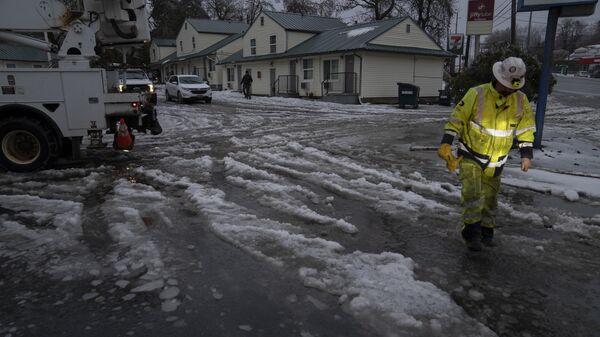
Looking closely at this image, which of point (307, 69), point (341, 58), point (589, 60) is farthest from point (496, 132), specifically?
point (589, 60)

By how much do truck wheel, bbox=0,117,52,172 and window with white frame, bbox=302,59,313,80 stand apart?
2378 centimetres

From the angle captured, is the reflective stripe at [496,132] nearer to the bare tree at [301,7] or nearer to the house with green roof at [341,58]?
the house with green roof at [341,58]

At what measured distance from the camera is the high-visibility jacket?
13.8 ft

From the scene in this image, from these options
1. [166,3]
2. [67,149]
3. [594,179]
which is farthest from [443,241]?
[166,3]

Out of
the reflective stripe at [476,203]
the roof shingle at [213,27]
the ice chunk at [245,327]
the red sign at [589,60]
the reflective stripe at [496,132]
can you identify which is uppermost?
the roof shingle at [213,27]

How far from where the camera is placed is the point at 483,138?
4215 mm

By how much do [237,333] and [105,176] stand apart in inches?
211

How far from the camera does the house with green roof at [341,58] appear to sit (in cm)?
2672

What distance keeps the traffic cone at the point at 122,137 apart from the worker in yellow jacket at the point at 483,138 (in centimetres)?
609

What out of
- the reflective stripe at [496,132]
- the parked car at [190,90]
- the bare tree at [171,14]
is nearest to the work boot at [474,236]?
the reflective stripe at [496,132]

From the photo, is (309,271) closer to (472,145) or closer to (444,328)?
(444,328)

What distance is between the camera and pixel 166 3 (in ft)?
212

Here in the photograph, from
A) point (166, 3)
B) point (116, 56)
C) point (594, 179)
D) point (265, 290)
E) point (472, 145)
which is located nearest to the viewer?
point (265, 290)

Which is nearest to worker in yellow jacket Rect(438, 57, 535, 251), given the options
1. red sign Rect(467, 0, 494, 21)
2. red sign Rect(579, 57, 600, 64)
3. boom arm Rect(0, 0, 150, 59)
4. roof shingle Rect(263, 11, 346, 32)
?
boom arm Rect(0, 0, 150, 59)
